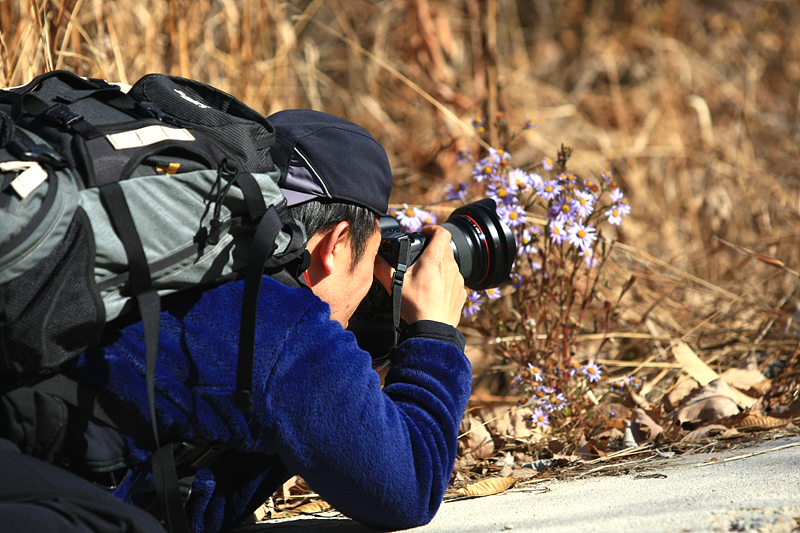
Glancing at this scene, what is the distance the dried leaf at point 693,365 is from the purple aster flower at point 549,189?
2.41 feet

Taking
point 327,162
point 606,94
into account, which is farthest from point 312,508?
point 606,94

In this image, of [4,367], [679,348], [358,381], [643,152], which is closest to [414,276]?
[358,381]

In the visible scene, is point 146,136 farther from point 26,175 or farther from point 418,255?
point 418,255

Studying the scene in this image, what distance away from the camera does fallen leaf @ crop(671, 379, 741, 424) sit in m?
2.06

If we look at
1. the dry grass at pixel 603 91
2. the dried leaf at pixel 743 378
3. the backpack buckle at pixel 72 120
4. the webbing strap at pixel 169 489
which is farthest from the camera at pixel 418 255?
the dried leaf at pixel 743 378

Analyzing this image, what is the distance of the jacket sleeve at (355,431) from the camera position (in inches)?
46.3

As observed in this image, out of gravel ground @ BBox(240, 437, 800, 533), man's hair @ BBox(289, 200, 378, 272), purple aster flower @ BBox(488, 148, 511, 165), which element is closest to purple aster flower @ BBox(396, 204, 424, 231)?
purple aster flower @ BBox(488, 148, 511, 165)

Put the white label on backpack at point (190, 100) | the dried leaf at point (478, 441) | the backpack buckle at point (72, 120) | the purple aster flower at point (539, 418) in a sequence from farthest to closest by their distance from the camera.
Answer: the dried leaf at point (478, 441)
the purple aster flower at point (539, 418)
the white label on backpack at point (190, 100)
the backpack buckle at point (72, 120)

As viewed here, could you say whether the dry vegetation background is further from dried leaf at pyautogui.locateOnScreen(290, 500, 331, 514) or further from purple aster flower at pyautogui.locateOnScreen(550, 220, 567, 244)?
dried leaf at pyautogui.locateOnScreen(290, 500, 331, 514)

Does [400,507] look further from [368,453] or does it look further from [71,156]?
[71,156]

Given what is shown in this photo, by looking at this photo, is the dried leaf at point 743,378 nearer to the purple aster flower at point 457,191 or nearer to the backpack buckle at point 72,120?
the purple aster flower at point 457,191

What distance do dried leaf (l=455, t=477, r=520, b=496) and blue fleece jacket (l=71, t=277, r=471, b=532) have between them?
440 millimetres

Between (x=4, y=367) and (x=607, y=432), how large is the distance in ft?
5.01

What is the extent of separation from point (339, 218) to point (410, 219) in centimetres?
60
